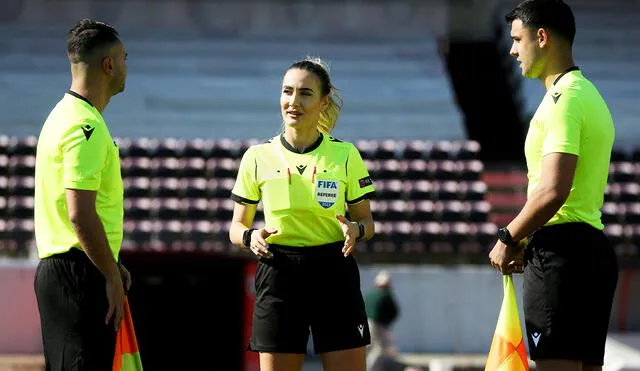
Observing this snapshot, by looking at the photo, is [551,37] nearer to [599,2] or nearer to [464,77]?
[464,77]

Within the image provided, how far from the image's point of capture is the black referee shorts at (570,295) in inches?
178

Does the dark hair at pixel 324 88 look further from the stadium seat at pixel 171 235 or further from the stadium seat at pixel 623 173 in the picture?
the stadium seat at pixel 623 173

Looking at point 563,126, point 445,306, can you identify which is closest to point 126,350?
point 563,126

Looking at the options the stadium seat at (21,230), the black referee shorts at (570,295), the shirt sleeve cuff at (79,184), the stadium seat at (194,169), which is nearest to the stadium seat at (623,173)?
the stadium seat at (194,169)

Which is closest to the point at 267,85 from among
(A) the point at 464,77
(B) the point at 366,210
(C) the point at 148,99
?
(C) the point at 148,99

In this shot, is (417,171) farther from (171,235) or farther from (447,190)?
(171,235)

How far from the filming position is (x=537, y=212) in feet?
14.6

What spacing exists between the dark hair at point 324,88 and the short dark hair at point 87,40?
85cm

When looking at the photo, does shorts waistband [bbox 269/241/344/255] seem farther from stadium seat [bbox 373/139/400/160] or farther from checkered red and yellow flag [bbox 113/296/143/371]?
stadium seat [bbox 373/139/400/160]

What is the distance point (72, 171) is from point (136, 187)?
38.7ft

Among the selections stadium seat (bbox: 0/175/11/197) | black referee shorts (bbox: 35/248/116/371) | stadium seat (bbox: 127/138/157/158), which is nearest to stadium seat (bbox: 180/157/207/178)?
stadium seat (bbox: 127/138/157/158)

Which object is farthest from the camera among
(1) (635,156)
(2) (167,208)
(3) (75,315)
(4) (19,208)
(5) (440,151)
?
(1) (635,156)

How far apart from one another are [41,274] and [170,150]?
1198cm

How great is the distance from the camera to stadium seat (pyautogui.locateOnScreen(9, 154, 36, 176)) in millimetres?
16156
